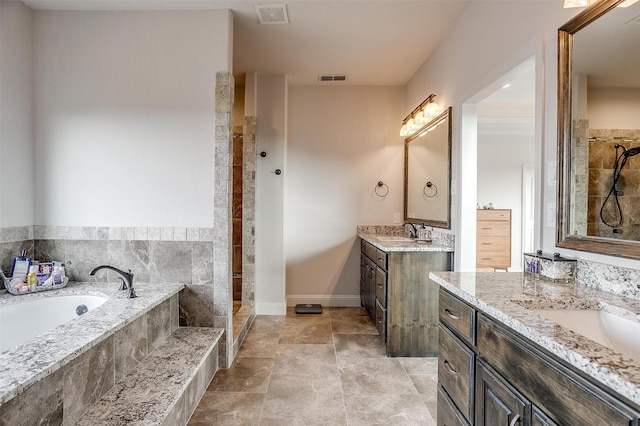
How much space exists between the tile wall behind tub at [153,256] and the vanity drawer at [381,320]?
1.42 meters

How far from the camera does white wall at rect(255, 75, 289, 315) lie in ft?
12.3

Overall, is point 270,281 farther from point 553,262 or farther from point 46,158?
point 553,262

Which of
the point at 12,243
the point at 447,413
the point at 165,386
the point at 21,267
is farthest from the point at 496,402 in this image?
the point at 12,243

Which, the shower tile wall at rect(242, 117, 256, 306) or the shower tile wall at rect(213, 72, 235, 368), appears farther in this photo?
the shower tile wall at rect(242, 117, 256, 306)

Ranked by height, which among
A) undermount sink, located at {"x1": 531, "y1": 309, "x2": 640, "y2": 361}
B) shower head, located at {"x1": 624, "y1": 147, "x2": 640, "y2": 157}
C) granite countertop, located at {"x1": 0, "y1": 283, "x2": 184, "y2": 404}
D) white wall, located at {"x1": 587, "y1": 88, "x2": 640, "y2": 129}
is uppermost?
white wall, located at {"x1": 587, "y1": 88, "x2": 640, "y2": 129}

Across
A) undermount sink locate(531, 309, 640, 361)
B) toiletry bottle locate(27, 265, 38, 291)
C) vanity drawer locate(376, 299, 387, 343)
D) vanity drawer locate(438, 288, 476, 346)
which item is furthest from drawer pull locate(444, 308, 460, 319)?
toiletry bottle locate(27, 265, 38, 291)

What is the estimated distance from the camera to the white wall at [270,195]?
12.3 ft

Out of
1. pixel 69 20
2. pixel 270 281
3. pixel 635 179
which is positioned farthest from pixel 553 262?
pixel 69 20

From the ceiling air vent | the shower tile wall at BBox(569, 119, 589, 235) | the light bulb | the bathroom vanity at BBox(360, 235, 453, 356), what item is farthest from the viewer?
the light bulb

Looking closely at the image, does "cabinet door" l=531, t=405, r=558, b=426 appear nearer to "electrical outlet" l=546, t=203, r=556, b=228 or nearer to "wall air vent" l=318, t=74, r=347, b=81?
"electrical outlet" l=546, t=203, r=556, b=228

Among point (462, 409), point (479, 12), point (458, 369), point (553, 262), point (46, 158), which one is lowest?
point (462, 409)

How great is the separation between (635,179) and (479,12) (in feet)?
→ 5.47

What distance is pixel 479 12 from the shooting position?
2281 millimetres

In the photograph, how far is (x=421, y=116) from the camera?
10.7 feet
